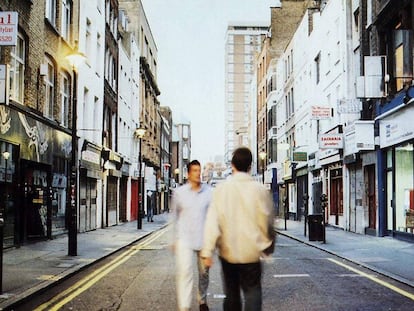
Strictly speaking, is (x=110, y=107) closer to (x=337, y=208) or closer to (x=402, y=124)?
(x=337, y=208)

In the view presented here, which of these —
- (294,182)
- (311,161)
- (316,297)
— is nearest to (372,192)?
(311,161)

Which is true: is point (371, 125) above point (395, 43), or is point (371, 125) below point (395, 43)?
below

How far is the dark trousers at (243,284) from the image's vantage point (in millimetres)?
5750

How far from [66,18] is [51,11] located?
8.37ft

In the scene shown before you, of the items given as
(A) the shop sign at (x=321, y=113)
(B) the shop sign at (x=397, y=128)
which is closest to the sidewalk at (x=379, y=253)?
(B) the shop sign at (x=397, y=128)

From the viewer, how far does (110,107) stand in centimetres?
3647

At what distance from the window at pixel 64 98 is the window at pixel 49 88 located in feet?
3.80

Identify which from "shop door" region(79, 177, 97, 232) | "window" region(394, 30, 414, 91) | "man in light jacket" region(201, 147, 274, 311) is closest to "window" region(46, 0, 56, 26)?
"shop door" region(79, 177, 97, 232)

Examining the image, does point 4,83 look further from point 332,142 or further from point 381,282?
point 332,142

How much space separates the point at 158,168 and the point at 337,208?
38011 mm

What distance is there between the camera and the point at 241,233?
5.81 m

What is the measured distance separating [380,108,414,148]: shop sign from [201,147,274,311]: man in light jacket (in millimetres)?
15708

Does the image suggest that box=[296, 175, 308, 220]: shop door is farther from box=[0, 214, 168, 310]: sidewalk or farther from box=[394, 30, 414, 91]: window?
box=[0, 214, 168, 310]: sidewalk

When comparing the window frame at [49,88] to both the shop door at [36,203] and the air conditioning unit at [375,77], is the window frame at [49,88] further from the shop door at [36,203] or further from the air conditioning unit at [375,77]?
the air conditioning unit at [375,77]
